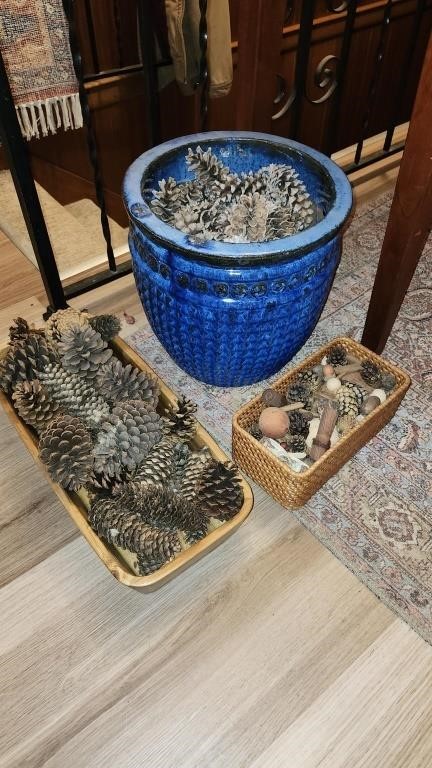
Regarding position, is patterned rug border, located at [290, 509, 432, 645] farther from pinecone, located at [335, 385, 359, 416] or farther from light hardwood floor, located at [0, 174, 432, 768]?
pinecone, located at [335, 385, 359, 416]

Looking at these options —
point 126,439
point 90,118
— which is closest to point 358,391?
point 126,439

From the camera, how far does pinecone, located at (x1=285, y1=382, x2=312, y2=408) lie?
97cm

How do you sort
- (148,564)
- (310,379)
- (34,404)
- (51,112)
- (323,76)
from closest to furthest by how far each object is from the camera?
(148,564) < (34,404) < (310,379) < (51,112) < (323,76)

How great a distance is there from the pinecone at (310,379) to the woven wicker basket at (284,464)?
0.01 metres

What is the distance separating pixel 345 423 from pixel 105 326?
1.60 feet

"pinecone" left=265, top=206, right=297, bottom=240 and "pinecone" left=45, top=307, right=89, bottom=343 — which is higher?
"pinecone" left=265, top=206, right=297, bottom=240

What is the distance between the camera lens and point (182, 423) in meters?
0.91

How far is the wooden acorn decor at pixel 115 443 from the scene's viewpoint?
2.64 feet

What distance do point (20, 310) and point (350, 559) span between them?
0.93m

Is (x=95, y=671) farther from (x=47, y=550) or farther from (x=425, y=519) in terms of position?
(x=425, y=519)

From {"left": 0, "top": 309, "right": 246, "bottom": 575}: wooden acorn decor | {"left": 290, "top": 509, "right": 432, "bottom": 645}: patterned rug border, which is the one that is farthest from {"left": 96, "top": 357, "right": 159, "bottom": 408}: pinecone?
{"left": 290, "top": 509, "right": 432, "bottom": 645}: patterned rug border

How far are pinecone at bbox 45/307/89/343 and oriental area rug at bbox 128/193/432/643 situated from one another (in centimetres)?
22

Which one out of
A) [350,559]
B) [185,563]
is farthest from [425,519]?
[185,563]

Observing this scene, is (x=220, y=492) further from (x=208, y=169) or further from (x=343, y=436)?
(x=208, y=169)
